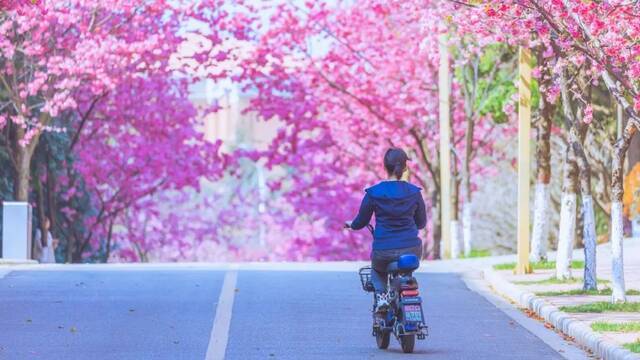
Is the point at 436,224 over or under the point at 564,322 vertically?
over

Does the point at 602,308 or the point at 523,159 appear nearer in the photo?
the point at 602,308

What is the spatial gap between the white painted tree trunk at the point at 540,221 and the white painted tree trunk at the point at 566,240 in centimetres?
275

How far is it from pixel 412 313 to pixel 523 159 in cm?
997

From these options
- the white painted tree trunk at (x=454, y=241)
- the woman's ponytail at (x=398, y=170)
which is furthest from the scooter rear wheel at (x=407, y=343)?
the white painted tree trunk at (x=454, y=241)

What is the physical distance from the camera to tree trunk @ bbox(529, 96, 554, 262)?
24.7 meters

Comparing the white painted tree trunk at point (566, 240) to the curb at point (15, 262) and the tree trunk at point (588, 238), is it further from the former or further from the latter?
the curb at point (15, 262)

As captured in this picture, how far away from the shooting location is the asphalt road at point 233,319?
14070 millimetres

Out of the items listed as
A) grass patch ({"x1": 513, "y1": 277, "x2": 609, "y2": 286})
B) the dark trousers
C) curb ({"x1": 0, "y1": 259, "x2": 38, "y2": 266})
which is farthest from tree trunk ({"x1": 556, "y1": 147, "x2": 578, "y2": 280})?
curb ({"x1": 0, "y1": 259, "x2": 38, "y2": 266})

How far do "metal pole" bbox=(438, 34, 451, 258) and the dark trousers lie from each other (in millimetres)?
19411

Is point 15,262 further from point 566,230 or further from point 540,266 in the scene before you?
point 566,230

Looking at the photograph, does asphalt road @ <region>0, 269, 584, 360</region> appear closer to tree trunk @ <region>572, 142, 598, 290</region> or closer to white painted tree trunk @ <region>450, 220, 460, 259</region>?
tree trunk @ <region>572, 142, 598, 290</region>

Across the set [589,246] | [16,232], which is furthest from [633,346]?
[16,232]

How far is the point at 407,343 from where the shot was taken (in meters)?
13.8

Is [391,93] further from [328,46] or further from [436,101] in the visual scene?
[328,46]
